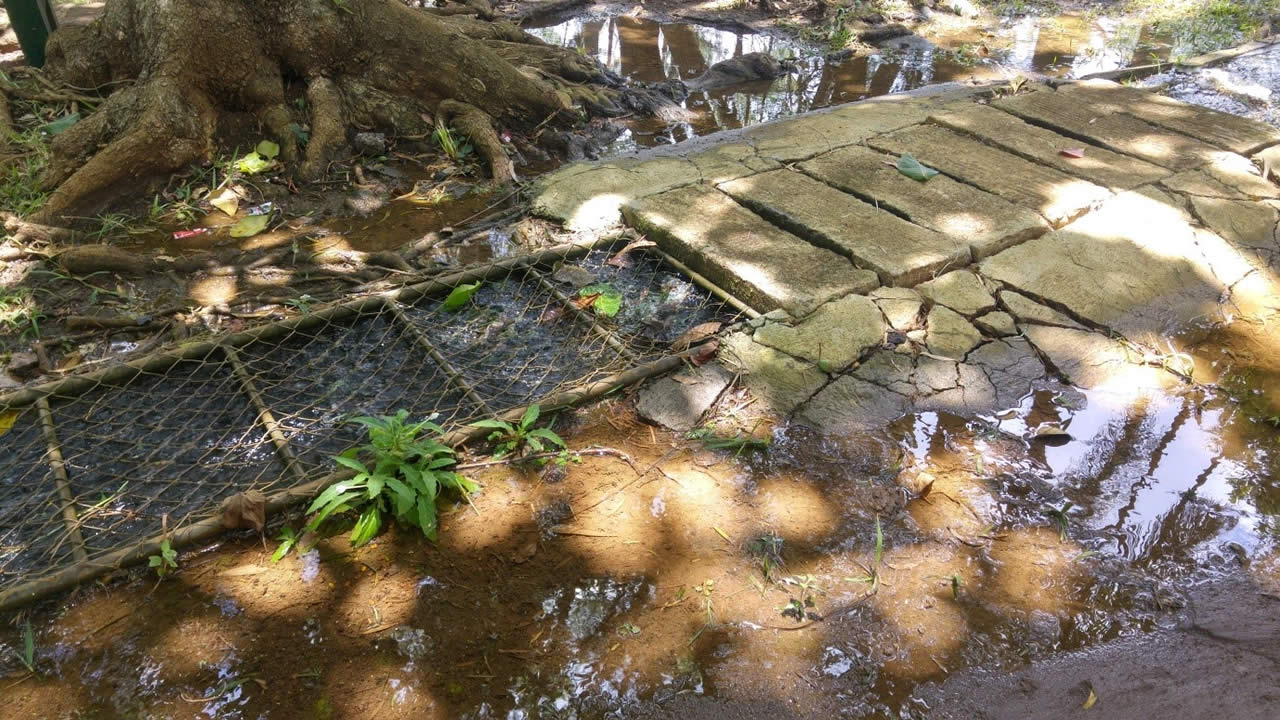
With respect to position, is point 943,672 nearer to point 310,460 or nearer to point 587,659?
point 587,659

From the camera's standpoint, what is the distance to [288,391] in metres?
2.66

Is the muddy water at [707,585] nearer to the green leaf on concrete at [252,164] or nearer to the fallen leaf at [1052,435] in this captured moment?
the fallen leaf at [1052,435]

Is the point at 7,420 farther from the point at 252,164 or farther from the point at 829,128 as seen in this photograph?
the point at 829,128

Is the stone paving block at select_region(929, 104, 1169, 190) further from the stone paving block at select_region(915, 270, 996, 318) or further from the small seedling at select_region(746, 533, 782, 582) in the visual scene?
the small seedling at select_region(746, 533, 782, 582)

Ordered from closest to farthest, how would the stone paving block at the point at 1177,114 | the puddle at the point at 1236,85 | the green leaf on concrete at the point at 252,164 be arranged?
the green leaf on concrete at the point at 252,164
the stone paving block at the point at 1177,114
the puddle at the point at 1236,85

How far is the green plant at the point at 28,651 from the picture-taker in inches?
72.8

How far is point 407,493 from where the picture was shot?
218cm

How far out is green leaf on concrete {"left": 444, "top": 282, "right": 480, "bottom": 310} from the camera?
9.96 ft

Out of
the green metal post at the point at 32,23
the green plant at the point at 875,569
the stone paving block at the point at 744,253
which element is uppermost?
the green metal post at the point at 32,23

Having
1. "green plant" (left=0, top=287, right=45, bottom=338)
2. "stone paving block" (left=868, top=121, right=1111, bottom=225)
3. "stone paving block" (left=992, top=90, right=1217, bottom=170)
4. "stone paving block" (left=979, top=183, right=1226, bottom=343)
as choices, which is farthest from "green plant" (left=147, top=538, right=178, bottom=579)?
"stone paving block" (left=992, top=90, right=1217, bottom=170)

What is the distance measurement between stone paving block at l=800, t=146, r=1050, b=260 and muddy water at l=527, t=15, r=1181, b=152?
1.36 meters

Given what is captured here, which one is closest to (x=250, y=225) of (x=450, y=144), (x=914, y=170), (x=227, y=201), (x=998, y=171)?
(x=227, y=201)

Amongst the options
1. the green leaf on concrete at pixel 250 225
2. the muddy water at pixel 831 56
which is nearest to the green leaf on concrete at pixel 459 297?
the green leaf on concrete at pixel 250 225

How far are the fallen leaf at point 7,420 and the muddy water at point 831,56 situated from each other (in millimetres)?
3616
